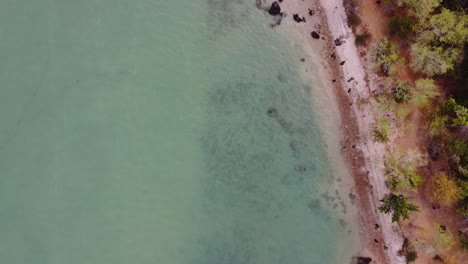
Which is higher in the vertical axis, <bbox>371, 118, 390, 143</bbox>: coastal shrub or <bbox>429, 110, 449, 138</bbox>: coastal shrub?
<bbox>429, 110, 449, 138</bbox>: coastal shrub

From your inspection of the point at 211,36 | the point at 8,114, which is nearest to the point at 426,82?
the point at 211,36

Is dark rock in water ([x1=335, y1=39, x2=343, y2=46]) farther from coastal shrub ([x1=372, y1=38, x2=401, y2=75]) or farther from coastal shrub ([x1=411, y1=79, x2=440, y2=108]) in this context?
coastal shrub ([x1=411, y1=79, x2=440, y2=108])

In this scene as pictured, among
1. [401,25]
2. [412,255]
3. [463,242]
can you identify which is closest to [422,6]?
[401,25]

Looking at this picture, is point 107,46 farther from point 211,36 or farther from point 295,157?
point 295,157

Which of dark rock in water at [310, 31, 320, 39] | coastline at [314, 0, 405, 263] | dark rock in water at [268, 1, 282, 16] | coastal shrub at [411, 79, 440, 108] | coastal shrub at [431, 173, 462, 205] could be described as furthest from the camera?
dark rock in water at [268, 1, 282, 16]

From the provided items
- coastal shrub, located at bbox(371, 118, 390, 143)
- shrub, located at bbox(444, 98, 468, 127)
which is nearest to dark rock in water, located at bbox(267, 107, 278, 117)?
coastal shrub, located at bbox(371, 118, 390, 143)

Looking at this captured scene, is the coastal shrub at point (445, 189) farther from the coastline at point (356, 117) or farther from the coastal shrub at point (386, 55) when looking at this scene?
the coastal shrub at point (386, 55)
